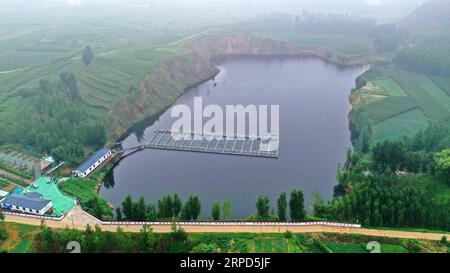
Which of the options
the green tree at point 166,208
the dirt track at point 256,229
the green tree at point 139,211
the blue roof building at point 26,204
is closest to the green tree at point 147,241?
the dirt track at point 256,229

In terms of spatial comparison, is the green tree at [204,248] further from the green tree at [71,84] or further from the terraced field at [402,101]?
the green tree at [71,84]

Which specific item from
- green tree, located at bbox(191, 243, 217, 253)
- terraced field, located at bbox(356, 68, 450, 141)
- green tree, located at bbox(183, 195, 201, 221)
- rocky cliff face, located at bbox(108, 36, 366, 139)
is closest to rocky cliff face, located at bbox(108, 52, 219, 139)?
rocky cliff face, located at bbox(108, 36, 366, 139)

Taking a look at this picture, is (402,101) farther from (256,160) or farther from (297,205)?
(297,205)

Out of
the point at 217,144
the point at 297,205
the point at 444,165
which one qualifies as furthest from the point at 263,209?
the point at 444,165

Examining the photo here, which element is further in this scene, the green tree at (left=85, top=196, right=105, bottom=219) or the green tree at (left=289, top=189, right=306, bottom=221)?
the green tree at (left=85, top=196, right=105, bottom=219)

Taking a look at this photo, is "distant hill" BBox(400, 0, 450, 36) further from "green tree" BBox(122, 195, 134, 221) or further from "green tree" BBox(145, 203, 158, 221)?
"green tree" BBox(122, 195, 134, 221)
